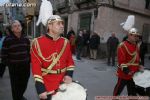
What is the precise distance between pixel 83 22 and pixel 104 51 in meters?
4.11

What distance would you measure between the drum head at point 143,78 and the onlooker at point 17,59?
7.22 ft

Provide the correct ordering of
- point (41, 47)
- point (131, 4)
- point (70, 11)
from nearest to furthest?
point (41, 47) → point (131, 4) → point (70, 11)

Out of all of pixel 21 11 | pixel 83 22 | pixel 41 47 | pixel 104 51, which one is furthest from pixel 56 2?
pixel 41 47

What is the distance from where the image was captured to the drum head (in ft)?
18.1

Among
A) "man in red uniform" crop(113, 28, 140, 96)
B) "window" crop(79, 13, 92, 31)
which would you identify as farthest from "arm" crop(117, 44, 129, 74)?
"window" crop(79, 13, 92, 31)

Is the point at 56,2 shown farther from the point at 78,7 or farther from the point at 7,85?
the point at 7,85

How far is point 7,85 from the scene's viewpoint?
362 inches

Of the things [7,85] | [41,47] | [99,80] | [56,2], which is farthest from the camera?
[56,2]

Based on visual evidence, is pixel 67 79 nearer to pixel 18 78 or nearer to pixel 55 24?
pixel 55 24

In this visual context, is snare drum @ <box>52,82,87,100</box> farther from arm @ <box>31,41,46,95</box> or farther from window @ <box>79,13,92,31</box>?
window @ <box>79,13,92,31</box>

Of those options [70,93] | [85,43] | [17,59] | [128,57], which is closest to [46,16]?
[70,93]

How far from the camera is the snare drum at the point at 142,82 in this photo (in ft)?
18.0

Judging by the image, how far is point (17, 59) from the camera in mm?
6562

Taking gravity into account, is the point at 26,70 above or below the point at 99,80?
above
